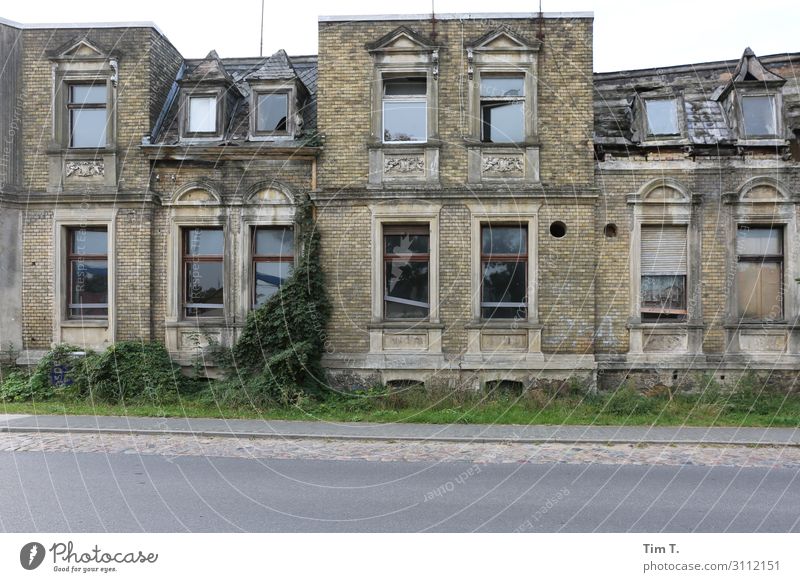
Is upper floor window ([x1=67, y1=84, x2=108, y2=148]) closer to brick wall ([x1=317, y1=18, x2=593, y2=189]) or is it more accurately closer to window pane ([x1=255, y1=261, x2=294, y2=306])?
window pane ([x1=255, y1=261, x2=294, y2=306])

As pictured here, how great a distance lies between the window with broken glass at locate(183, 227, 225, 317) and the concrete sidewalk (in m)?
3.63

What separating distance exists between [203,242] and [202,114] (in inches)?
Answer: 122

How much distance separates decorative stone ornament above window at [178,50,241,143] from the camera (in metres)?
16.3

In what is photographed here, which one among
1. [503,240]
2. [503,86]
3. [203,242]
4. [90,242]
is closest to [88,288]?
[90,242]

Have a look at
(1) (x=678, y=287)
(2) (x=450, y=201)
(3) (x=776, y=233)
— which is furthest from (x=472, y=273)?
(3) (x=776, y=233)

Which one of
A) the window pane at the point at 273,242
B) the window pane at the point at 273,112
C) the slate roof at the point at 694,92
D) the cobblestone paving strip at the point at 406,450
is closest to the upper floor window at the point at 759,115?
the slate roof at the point at 694,92

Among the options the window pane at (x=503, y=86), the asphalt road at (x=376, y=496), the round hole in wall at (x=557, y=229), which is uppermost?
the window pane at (x=503, y=86)

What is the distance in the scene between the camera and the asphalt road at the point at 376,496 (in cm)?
662

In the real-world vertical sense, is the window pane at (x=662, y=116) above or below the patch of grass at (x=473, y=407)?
above

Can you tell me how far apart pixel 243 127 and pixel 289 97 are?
1.36 meters

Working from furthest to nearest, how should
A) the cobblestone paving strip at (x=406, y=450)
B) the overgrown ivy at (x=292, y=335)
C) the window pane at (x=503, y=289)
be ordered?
the window pane at (x=503, y=289) → the overgrown ivy at (x=292, y=335) → the cobblestone paving strip at (x=406, y=450)

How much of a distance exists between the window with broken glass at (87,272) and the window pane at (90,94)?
10.1ft

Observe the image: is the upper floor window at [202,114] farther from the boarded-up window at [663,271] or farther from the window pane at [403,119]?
the boarded-up window at [663,271]

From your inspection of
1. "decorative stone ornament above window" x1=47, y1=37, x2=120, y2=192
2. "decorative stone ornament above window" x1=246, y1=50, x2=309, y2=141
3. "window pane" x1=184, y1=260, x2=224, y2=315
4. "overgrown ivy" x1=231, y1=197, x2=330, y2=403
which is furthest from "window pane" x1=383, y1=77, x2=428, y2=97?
"decorative stone ornament above window" x1=47, y1=37, x2=120, y2=192
